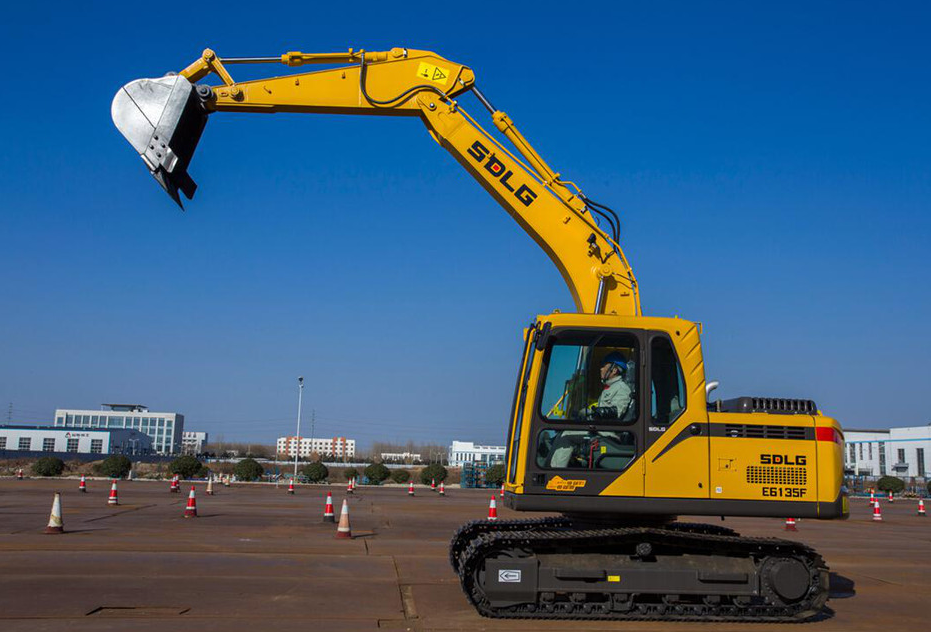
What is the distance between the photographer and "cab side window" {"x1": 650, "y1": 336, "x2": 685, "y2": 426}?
8664mm

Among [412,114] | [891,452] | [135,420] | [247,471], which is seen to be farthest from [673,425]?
[135,420]

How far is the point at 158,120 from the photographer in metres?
9.99

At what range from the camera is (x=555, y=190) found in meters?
10.6

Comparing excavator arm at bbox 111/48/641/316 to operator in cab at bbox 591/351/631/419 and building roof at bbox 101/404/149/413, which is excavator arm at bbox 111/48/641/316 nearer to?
operator in cab at bbox 591/351/631/419

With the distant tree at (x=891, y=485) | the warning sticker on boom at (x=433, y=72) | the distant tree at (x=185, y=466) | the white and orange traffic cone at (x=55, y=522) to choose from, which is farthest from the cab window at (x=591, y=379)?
the distant tree at (x=891, y=485)

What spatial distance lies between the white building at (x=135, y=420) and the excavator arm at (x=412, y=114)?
148875 millimetres

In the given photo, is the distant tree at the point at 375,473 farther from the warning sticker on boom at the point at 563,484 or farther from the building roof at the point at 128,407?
the building roof at the point at 128,407

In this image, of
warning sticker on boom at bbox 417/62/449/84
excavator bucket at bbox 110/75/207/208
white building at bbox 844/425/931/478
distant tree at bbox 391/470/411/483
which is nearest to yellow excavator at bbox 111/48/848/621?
warning sticker on boom at bbox 417/62/449/84

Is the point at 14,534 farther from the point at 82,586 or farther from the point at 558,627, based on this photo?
the point at 558,627

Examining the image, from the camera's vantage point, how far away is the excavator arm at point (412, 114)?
1003 centimetres

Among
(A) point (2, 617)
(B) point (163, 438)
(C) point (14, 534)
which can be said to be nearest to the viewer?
(A) point (2, 617)

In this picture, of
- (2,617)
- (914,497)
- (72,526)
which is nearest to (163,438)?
(914,497)

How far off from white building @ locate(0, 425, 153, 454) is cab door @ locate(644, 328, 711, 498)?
113 m

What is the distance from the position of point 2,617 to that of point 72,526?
10000 mm
